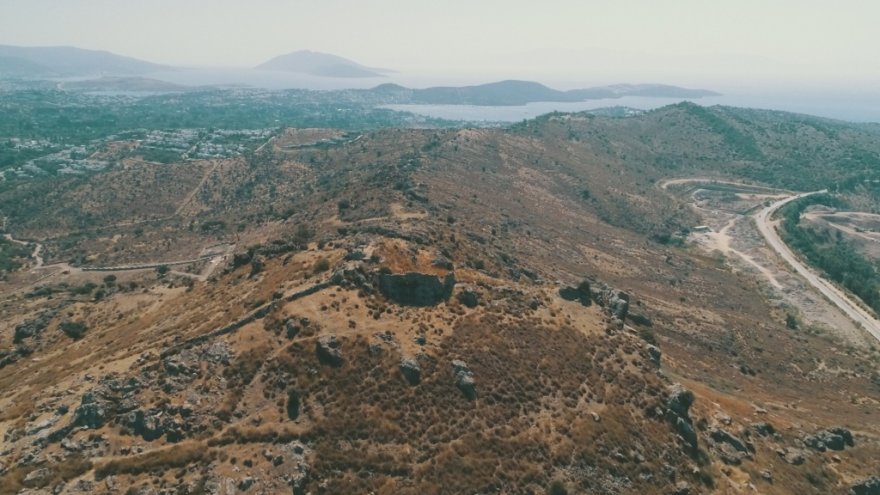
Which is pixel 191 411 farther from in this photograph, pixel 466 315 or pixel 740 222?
pixel 740 222

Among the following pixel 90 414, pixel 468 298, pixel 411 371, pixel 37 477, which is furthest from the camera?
pixel 468 298

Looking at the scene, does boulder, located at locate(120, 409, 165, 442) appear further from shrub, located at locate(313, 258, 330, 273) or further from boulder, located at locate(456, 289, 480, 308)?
boulder, located at locate(456, 289, 480, 308)

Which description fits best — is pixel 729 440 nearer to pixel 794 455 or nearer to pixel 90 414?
pixel 794 455

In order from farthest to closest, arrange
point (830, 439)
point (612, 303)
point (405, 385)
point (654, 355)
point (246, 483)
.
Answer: point (612, 303), point (654, 355), point (830, 439), point (405, 385), point (246, 483)

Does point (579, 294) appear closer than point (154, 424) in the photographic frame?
No

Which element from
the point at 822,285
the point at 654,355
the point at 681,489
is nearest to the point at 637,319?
the point at 654,355

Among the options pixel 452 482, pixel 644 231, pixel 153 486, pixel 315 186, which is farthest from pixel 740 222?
pixel 153 486

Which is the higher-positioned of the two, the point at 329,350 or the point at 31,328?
the point at 329,350

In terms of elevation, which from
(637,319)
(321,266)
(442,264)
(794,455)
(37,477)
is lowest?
(794,455)
